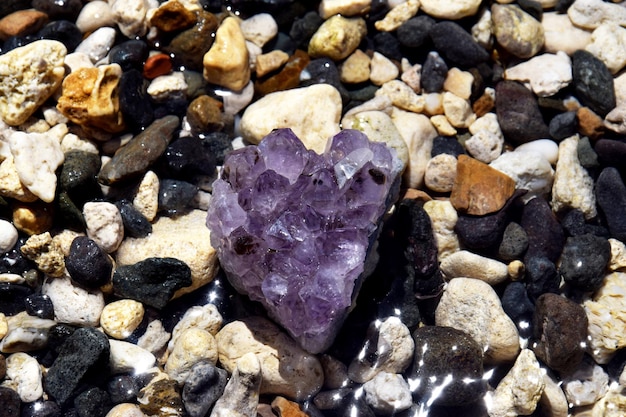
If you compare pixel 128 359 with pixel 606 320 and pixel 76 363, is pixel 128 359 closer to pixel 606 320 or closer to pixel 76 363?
pixel 76 363

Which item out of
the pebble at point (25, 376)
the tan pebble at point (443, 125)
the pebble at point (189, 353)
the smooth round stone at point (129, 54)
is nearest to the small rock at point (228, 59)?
the smooth round stone at point (129, 54)

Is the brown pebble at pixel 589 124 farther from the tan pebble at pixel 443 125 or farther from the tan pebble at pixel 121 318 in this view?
the tan pebble at pixel 121 318

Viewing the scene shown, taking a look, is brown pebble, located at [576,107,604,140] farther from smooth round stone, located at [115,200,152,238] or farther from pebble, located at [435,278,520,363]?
smooth round stone, located at [115,200,152,238]

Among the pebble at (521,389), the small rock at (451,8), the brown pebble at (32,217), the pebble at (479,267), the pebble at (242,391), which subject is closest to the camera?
the pebble at (242,391)

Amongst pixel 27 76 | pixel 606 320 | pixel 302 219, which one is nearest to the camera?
pixel 302 219

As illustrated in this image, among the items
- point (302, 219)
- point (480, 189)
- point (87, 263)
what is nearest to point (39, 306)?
point (87, 263)

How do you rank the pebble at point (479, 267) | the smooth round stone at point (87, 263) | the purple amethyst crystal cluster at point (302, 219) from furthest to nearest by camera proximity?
the pebble at point (479, 267), the smooth round stone at point (87, 263), the purple amethyst crystal cluster at point (302, 219)
